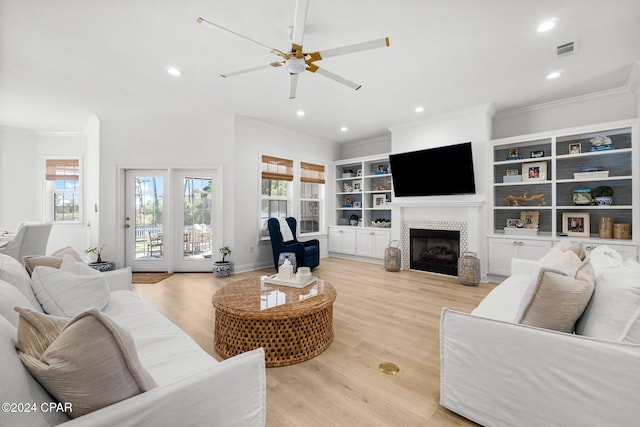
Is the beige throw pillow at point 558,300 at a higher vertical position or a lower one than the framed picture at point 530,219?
lower

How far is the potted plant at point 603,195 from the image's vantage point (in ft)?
11.7

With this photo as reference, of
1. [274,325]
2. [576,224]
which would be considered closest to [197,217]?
[274,325]

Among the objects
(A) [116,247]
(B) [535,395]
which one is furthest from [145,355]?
(A) [116,247]

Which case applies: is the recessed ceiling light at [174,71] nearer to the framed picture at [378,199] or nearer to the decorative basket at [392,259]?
the decorative basket at [392,259]

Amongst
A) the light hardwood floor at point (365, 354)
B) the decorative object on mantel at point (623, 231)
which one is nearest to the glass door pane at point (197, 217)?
the light hardwood floor at point (365, 354)

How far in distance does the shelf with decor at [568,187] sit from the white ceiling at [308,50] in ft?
2.16

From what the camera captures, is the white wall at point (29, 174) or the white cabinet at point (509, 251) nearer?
the white cabinet at point (509, 251)

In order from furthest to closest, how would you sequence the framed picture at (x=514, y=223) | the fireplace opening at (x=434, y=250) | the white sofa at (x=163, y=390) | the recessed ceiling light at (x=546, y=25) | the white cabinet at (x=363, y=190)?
the white cabinet at (x=363, y=190) < the fireplace opening at (x=434, y=250) < the framed picture at (x=514, y=223) < the recessed ceiling light at (x=546, y=25) < the white sofa at (x=163, y=390)

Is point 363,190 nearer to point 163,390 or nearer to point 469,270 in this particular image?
point 469,270

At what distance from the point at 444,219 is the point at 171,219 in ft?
15.4

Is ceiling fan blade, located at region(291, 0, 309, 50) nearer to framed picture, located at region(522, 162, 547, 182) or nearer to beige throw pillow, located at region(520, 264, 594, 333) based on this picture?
beige throw pillow, located at region(520, 264, 594, 333)

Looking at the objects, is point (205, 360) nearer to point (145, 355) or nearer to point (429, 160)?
point (145, 355)

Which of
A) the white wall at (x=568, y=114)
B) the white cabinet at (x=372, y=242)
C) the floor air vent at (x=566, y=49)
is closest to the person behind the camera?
the floor air vent at (x=566, y=49)

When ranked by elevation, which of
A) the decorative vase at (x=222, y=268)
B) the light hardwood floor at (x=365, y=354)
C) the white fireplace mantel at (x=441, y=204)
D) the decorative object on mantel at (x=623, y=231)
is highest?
the white fireplace mantel at (x=441, y=204)
